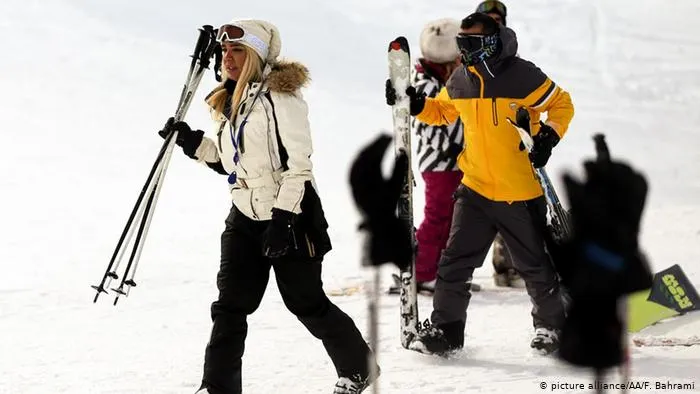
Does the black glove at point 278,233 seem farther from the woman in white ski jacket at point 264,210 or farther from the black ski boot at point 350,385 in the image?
the black ski boot at point 350,385

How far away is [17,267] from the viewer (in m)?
9.16

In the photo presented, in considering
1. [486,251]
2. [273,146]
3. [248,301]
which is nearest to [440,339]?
[486,251]

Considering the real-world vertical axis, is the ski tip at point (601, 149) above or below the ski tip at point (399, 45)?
below

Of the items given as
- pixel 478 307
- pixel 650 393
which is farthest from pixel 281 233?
pixel 478 307

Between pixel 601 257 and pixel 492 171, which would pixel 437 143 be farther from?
pixel 601 257

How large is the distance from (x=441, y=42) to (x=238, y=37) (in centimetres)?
258

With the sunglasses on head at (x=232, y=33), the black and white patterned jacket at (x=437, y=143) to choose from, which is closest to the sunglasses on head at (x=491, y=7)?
the black and white patterned jacket at (x=437, y=143)

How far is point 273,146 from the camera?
14.5ft

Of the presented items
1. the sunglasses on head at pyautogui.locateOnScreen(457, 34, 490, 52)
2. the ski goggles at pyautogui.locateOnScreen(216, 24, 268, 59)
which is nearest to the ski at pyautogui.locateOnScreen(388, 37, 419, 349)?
the sunglasses on head at pyautogui.locateOnScreen(457, 34, 490, 52)

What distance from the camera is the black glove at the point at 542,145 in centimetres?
497

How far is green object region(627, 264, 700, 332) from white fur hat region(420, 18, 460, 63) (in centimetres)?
196

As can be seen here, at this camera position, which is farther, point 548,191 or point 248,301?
point 548,191

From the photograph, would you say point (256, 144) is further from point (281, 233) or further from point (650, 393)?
point (650, 393)

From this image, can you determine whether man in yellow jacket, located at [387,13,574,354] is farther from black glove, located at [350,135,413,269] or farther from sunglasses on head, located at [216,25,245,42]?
black glove, located at [350,135,413,269]
